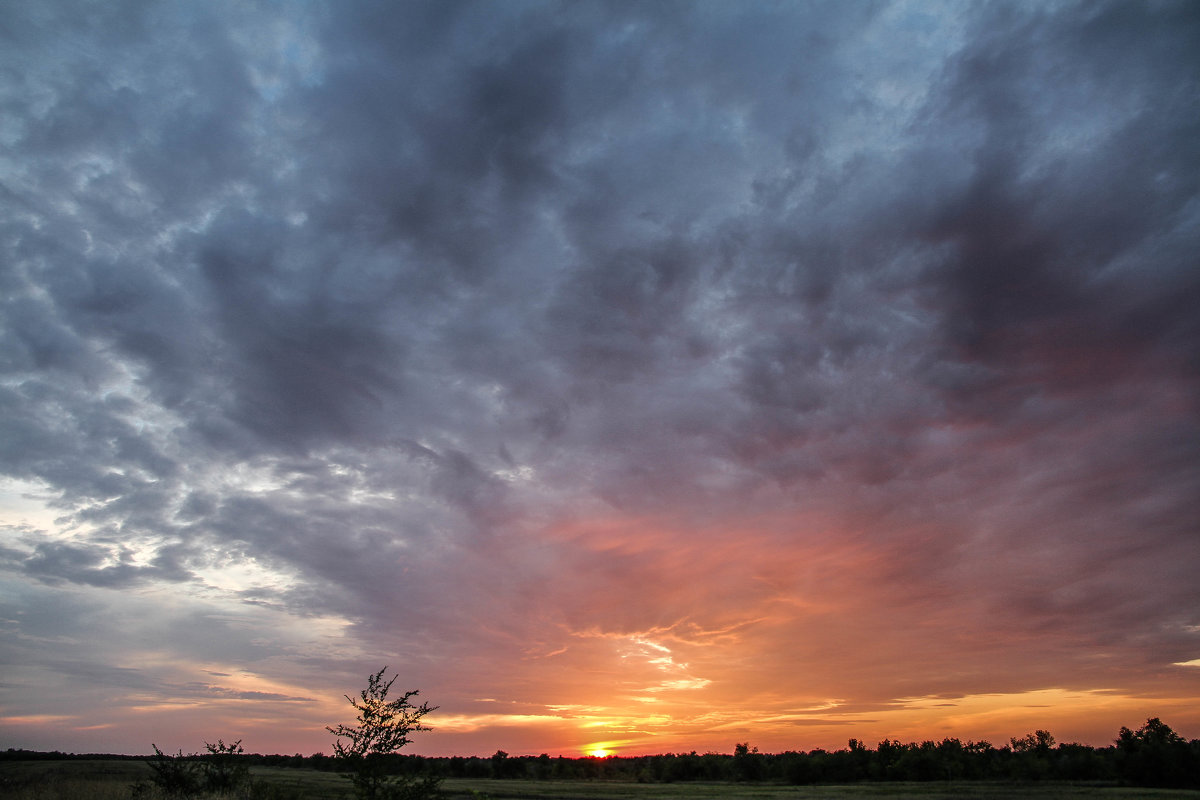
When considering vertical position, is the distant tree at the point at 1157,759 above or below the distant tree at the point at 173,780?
below

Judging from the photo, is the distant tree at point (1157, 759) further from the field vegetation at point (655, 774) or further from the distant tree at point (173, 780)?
the distant tree at point (173, 780)

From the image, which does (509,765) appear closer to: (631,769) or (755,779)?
(631,769)

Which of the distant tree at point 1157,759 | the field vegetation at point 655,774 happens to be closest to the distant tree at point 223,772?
the field vegetation at point 655,774

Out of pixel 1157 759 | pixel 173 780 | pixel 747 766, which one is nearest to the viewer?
pixel 173 780

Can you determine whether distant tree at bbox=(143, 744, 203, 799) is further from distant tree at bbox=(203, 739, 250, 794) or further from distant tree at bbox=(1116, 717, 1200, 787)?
distant tree at bbox=(1116, 717, 1200, 787)

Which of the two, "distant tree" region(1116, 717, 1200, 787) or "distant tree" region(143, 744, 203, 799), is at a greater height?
"distant tree" region(143, 744, 203, 799)

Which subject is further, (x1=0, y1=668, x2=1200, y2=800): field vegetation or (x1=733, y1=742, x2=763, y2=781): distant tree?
(x1=733, y1=742, x2=763, y2=781): distant tree

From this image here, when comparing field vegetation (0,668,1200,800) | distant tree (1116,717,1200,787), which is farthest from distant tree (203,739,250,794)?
distant tree (1116,717,1200,787)

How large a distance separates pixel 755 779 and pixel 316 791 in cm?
8056

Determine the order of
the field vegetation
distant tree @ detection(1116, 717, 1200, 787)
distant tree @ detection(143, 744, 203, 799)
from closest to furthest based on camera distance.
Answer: the field vegetation
distant tree @ detection(143, 744, 203, 799)
distant tree @ detection(1116, 717, 1200, 787)

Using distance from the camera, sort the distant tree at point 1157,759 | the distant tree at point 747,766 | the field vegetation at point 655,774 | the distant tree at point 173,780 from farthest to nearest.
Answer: the distant tree at point 747,766 < the distant tree at point 1157,759 < the distant tree at point 173,780 < the field vegetation at point 655,774

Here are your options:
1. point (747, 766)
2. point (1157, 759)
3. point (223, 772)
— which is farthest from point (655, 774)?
point (223, 772)

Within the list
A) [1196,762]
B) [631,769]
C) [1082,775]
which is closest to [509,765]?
[631,769]

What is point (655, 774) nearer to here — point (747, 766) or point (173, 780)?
point (747, 766)
